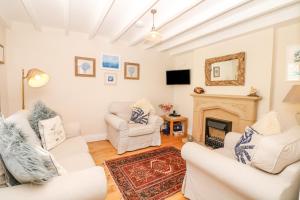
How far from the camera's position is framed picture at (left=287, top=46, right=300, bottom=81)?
2171 mm

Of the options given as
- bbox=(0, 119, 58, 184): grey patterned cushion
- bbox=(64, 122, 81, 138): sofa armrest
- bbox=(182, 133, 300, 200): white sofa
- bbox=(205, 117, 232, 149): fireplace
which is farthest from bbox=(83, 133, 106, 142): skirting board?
bbox=(0, 119, 58, 184): grey patterned cushion

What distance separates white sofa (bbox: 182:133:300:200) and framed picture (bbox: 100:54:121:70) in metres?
2.70

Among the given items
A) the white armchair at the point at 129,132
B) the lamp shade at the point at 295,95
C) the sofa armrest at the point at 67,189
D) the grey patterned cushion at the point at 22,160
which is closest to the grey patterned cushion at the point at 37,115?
the grey patterned cushion at the point at 22,160

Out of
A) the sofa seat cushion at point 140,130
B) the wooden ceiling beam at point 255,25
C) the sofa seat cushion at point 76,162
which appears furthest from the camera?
the sofa seat cushion at point 140,130

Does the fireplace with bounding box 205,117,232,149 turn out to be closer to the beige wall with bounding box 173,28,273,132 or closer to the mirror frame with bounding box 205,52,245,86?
the beige wall with bounding box 173,28,273,132

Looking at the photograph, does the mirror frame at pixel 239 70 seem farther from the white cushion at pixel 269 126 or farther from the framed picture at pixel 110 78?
the framed picture at pixel 110 78

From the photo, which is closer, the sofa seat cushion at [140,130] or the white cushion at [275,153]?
the white cushion at [275,153]

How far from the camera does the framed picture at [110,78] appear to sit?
3.59m

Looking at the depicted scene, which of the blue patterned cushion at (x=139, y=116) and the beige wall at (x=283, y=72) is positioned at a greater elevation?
the beige wall at (x=283, y=72)

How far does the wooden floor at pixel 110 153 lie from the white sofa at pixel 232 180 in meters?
0.42

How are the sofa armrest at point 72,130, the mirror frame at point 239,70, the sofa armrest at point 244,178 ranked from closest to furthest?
the sofa armrest at point 244,178
the sofa armrest at point 72,130
the mirror frame at point 239,70

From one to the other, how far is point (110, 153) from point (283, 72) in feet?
10.1

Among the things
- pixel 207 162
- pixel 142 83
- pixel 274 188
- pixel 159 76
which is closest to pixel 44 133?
pixel 207 162

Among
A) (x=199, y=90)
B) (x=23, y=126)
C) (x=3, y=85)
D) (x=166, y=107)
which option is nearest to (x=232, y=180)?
(x=23, y=126)
